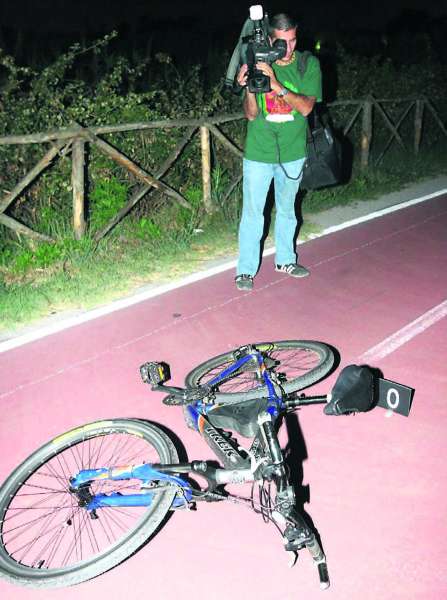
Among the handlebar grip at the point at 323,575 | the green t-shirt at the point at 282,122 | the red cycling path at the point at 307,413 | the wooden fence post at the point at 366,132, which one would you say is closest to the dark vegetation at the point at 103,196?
the red cycling path at the point at 307,413

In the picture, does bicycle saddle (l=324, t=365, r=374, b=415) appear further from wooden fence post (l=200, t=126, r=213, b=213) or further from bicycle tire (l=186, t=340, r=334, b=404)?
wooden fence post (l=200, t=126, r=213, b=213)

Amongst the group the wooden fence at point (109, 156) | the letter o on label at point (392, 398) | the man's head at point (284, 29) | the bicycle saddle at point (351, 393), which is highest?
the man's head at point (284, 29)

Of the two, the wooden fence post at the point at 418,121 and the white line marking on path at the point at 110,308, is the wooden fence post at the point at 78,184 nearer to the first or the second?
the white line marking on path at the point at 110,308

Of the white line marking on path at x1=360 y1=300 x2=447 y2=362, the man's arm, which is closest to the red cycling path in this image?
the white line marking on path at x1=360 y1=300 x2=447 y2=362

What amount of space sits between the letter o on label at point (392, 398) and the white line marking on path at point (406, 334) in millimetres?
1189

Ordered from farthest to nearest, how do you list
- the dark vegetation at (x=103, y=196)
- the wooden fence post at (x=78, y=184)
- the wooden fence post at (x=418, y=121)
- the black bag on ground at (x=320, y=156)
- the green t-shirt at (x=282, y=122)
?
the wooden fence post at (x=418, y=121) → the wooden fence post at (x=78, y=184) → the dark vegetation at (x=103, y=196) → the black bag on ground at (x=320, y=156) → the green t-shirt at (x=282, y=122)

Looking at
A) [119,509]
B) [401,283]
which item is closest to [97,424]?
[119,509]

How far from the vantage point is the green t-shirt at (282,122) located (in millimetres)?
5434

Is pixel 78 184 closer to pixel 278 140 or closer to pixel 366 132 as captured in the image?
pixel 278 140

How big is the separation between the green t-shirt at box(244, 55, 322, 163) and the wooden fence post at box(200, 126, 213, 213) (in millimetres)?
2605

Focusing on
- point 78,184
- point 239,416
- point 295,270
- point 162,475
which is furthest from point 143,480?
point 78,184

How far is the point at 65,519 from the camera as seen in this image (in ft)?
11.0

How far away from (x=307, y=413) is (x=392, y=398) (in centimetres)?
70

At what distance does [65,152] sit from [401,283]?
393 centimetres
